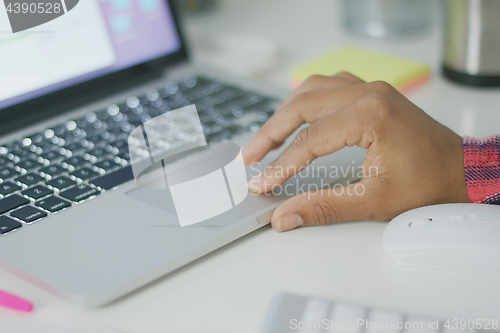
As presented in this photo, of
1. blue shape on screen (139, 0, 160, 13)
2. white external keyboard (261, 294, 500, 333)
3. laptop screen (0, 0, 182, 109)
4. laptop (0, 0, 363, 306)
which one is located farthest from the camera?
blue shape on screen (139, 0, 160, 13)

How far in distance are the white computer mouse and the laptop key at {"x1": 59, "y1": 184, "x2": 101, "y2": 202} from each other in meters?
0.32

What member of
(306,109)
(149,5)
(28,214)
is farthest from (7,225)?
(149,5)

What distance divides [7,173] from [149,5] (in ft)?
1.22

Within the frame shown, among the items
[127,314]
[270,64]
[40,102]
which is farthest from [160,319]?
[270,64]

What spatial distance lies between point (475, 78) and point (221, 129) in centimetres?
42

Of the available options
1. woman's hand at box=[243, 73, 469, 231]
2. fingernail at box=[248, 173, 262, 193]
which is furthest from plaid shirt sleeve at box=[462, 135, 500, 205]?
fingernail at box=[248, 173, 262, 193]

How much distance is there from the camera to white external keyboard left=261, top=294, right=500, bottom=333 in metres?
0.35

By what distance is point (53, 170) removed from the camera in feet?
1.94

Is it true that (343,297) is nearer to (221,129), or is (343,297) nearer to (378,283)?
(378,283)

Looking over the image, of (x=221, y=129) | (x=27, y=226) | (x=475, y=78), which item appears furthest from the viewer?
(x=475, y=78)

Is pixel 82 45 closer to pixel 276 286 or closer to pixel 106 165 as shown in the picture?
pixel 106 165

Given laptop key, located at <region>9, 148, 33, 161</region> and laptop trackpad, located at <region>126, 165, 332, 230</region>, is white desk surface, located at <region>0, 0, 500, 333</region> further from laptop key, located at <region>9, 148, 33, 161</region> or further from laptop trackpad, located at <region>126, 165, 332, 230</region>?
laptop key, located at <region>9, 148, 33, 161</region>

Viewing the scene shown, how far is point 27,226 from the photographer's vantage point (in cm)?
50

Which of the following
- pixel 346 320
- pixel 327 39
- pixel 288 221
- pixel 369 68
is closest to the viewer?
pixel 346 320
